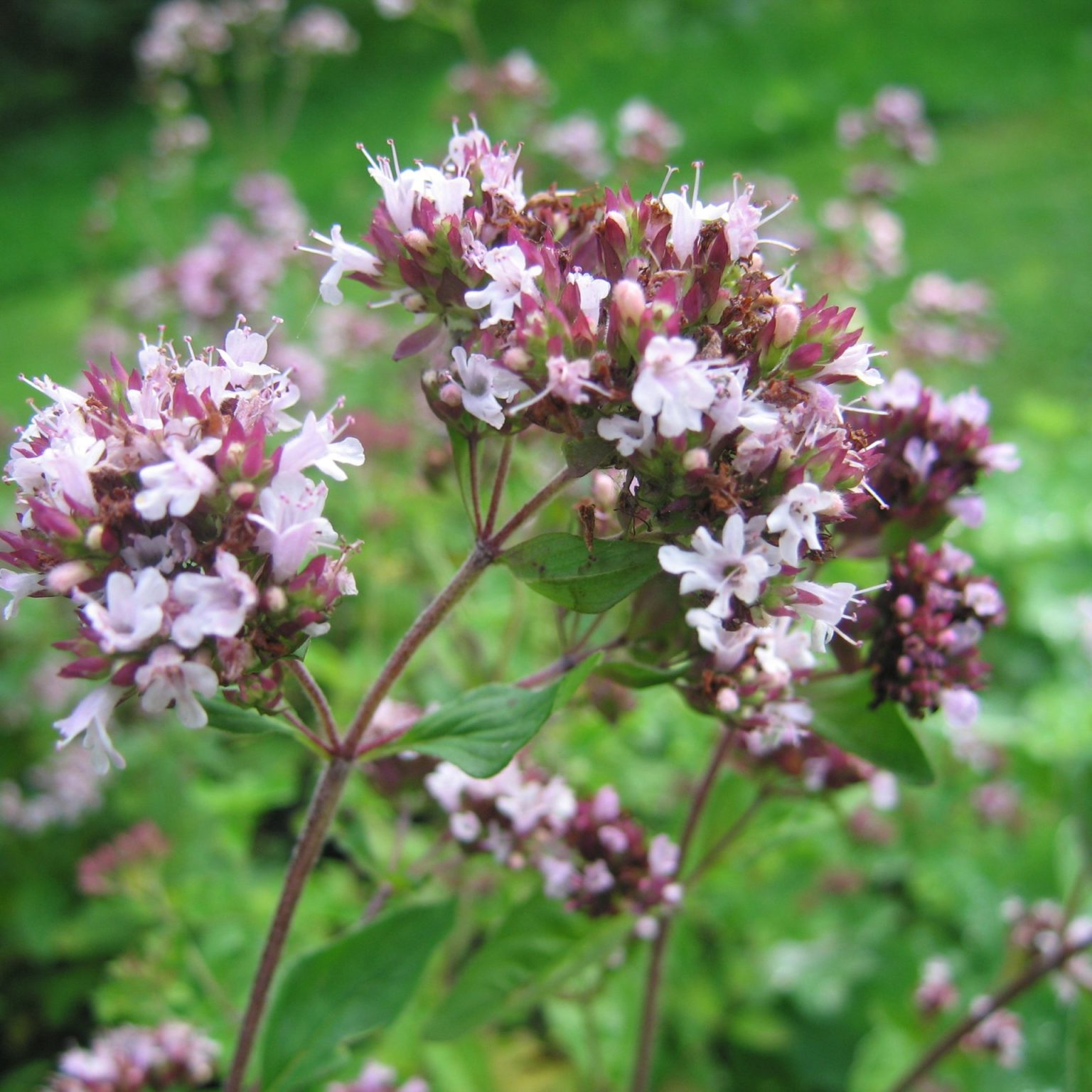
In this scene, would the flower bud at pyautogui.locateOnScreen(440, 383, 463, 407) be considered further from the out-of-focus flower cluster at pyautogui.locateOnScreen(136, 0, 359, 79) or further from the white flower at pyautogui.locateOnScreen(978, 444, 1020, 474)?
the out-of-focus flower cluster at pyautogui.locateOnScreen(136, 0, 359, 79)

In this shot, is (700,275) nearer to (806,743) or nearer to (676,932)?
(806,743)

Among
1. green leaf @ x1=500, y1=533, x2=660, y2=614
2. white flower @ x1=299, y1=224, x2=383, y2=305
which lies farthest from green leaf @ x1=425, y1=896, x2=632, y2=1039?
white flower @ x1=299, y1=224, x2=383, y2=305

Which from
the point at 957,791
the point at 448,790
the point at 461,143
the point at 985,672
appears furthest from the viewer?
the point at 957,791

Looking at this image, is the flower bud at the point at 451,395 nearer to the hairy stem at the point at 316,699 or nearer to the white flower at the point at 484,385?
the white flower at the point at 484,385

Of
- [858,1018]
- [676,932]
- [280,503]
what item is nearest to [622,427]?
[280,503]

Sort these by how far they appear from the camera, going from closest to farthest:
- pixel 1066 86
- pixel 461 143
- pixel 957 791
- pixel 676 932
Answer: pixel 461 143 → pixel 676 932 → pixel 957 791 → pixel 1066 86

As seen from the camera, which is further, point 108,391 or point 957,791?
point 957,791

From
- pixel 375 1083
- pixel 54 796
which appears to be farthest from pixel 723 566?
pixel 54 796
